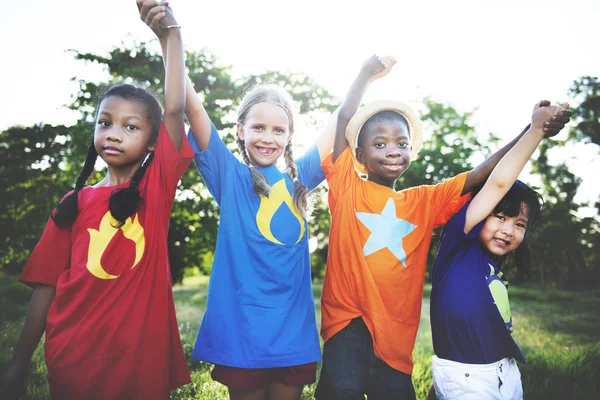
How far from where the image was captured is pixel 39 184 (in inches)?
395

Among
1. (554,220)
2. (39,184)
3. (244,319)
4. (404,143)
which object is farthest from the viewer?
(554,220)

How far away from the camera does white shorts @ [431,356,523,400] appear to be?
2.31m

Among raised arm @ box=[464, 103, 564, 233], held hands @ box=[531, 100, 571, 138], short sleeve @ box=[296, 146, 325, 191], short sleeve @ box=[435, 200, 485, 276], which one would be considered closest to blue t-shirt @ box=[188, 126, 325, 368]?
short sleeve @ box=[296, 146, 325, 191]

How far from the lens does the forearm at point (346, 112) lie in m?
2.67

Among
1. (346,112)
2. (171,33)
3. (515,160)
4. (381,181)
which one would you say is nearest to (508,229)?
(515,160)

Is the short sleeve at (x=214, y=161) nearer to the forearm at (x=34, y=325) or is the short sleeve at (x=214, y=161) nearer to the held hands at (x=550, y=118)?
the forearm at (x=34, y=325)

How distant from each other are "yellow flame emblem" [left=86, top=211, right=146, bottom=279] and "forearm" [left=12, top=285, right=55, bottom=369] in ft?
0.96

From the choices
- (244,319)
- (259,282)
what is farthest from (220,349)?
(259,282)

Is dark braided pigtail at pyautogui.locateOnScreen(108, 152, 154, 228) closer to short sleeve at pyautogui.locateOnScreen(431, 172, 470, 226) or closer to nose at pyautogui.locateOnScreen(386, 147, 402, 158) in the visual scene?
nose at pyautogui.locateOnScreen(386, 147, 402, 158)

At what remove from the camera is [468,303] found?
246 cm

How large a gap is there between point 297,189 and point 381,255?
1.94 feet

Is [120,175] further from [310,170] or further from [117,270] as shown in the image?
[310,170]

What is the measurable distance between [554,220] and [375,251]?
34.6 feet

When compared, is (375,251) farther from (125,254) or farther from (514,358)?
(125,254)
